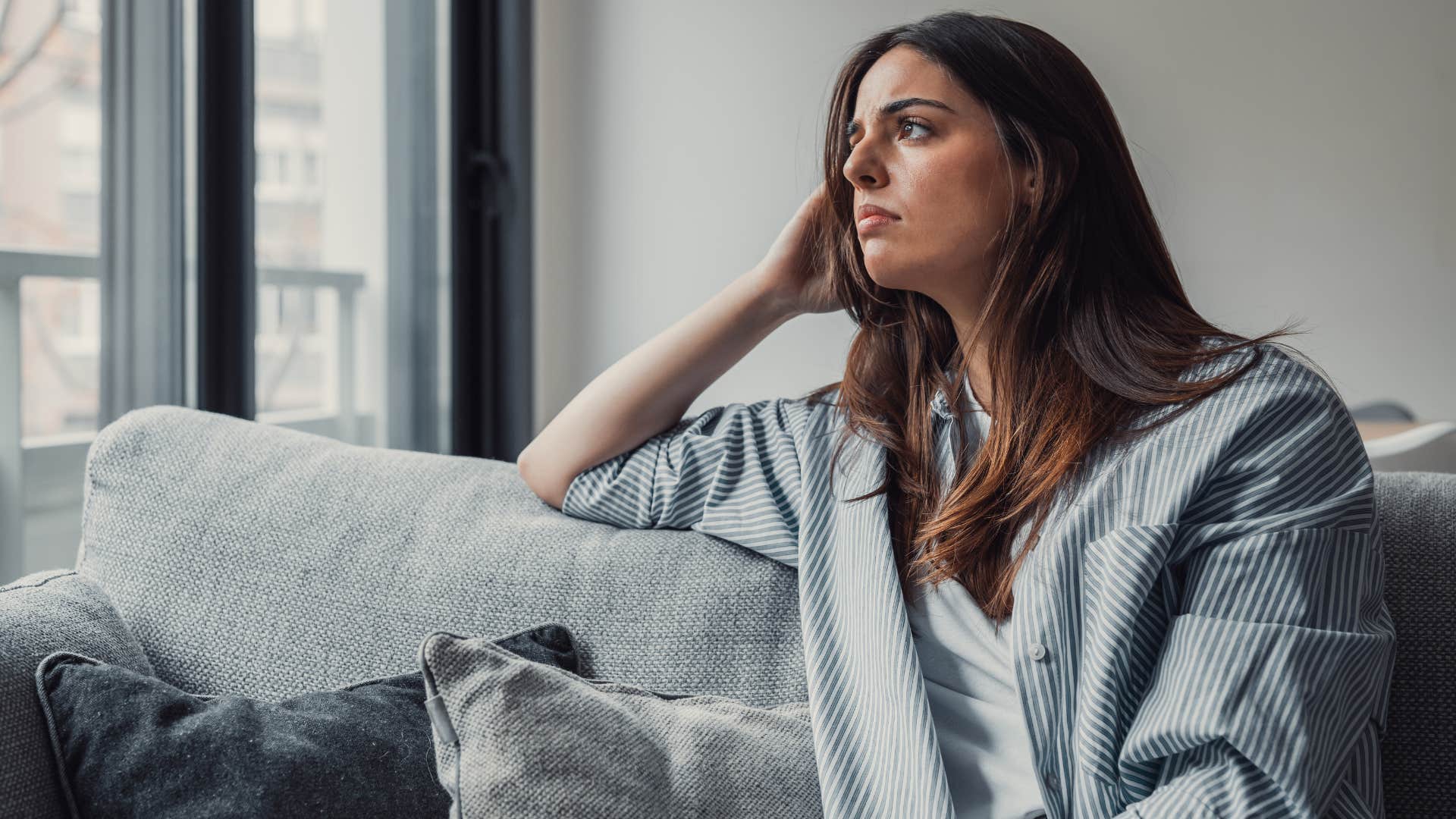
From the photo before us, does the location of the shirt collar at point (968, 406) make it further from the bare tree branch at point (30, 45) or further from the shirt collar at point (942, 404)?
the bare tree branch at point (30, 45)

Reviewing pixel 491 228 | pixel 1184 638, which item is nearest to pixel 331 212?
pixel 491 228

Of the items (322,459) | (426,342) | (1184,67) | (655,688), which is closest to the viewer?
(655,688)

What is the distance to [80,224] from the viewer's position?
1633 mm

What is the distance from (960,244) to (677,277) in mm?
1665

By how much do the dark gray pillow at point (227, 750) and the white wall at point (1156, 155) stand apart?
5.97 feet

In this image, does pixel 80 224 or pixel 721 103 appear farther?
pixel 721 103

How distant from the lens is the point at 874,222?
3.63 ft

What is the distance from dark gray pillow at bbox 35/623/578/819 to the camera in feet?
2.58

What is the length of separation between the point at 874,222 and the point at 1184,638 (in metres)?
0.51

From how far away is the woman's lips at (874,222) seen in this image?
110 cm

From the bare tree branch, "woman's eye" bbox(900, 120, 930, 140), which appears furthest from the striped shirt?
the bare tree branch

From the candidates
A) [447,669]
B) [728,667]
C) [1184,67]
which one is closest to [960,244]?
[728,667]

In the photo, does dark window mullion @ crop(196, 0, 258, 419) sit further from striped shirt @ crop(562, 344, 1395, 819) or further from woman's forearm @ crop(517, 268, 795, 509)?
striped shirt @ crop(562, 344, 1395, 819)

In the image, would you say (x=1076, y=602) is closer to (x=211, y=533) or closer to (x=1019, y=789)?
(x=1019, y=789)
